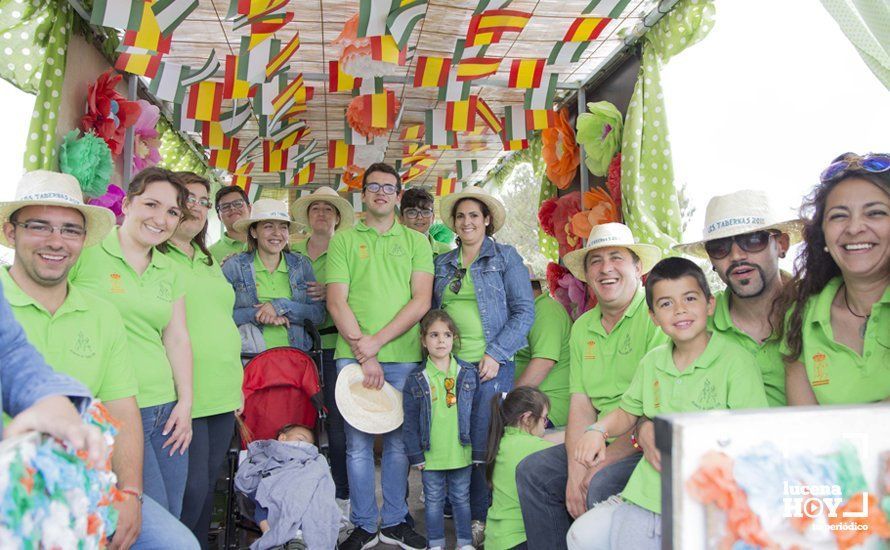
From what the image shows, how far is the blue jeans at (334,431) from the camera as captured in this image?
388cm

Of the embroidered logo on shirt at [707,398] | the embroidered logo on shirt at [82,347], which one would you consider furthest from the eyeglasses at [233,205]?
the embroidered logo on shirt at [707,398]

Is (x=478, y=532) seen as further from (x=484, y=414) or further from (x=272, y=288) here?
(x=272, y=288)

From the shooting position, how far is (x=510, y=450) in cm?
309

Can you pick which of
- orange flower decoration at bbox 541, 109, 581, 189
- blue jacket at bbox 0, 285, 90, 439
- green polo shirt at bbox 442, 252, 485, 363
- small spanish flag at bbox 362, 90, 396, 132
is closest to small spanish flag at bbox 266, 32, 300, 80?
small spanish flag at bbox 362, 90, 396, 132

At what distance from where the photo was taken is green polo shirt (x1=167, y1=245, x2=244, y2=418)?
279 cm

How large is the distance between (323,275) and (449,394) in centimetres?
142

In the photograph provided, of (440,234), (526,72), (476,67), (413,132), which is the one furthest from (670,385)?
(413,132)

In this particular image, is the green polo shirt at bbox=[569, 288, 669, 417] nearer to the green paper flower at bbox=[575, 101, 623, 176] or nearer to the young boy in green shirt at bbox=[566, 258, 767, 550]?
the young boy in green shirt at bbox=[566, 258, 767, 550]

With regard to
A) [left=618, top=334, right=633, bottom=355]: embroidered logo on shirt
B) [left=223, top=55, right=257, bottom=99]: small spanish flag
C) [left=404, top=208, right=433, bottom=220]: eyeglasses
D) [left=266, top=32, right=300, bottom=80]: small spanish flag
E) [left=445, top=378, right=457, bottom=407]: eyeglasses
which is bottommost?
[left=445, top=378, right=457, bottom=407]: eyeglasses

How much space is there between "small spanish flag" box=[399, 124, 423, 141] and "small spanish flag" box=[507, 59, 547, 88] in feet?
5.68

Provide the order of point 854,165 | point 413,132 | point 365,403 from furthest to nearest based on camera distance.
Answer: point 413,132 < point 365,403 < point 854,165

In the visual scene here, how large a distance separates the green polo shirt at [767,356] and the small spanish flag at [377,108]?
10.1ft

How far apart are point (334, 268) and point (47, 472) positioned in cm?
250

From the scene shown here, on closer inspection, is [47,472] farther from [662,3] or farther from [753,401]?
[662,3]
